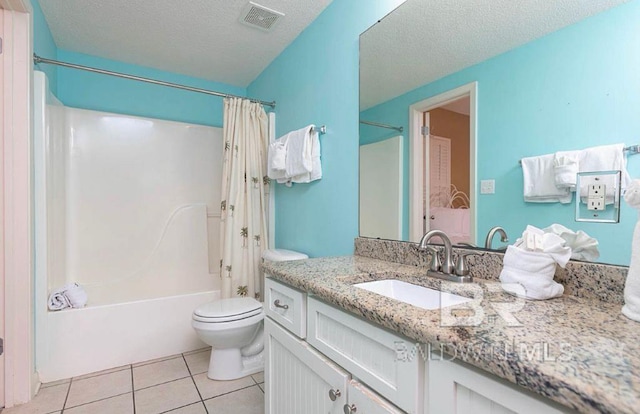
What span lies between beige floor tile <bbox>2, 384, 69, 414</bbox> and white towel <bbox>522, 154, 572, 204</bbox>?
7.89ft

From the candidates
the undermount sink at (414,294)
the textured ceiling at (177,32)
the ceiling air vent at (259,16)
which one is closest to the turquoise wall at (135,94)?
the textured ceiling at (177,32)

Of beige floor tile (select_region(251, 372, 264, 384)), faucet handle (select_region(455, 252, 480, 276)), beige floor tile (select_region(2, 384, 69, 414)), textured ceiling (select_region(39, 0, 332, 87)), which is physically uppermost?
textured ceiling (select_region(39, 0, 332, 87))

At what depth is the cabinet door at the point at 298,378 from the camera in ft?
3.03

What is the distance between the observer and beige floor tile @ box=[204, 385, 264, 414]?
164 centimetres

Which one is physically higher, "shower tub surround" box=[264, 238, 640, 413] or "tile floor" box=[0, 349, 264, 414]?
"shower tub surround" box=[264, 238, 640, 413]

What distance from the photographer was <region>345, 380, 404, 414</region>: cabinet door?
2.42ft

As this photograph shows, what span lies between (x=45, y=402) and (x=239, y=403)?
1.04m

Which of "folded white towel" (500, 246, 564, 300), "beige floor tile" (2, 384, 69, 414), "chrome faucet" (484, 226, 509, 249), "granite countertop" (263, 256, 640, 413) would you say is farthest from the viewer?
"beige floor tile" (2, 384, 69, 414)

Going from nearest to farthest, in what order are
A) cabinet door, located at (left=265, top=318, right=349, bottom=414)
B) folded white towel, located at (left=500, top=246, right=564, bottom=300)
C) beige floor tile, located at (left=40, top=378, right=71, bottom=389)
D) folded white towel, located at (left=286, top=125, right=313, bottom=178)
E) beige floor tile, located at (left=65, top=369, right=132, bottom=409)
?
folded white towel, located at (left=500, top=246, right=564, bottom=300) < cabinet door, located at (left=265, top=318, right=349, bottom=414) < beige floor tile, located at (left=65, top=369, right=132, bottom=409) < beige floor tile, located at (left=40, top=378, right=71, bottom=389) < folded white towel, located at (left=286, top=125, right=313, bottom=178)

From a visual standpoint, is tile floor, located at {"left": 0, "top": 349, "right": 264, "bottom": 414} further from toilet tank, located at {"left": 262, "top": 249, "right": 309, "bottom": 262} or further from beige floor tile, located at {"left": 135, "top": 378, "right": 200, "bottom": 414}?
toilet tank, located at {"left": 262, "top": 249, "right": 309, "bottom": 262}

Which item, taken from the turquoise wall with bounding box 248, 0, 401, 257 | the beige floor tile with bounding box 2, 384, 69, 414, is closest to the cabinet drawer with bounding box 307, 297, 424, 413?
the turquoise wall with bounding box 248, 0, 401, 257

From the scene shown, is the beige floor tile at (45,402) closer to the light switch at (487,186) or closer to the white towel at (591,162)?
the light switch at (487,186)

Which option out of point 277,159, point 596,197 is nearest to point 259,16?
point 277,159

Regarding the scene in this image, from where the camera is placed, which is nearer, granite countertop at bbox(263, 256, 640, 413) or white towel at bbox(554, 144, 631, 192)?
granite countertop at bbox(263, 256, 640, 413)
